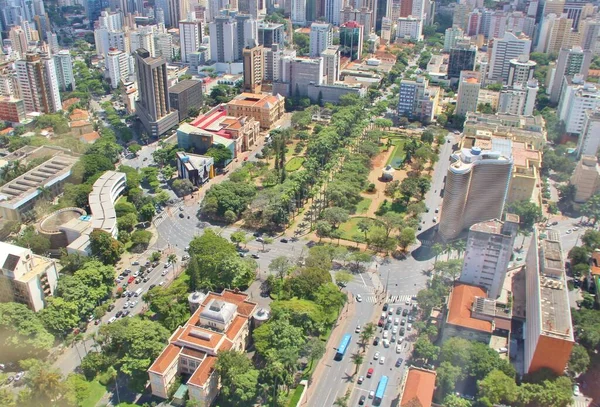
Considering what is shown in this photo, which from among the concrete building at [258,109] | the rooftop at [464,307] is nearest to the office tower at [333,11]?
the concrete building at [258,109]

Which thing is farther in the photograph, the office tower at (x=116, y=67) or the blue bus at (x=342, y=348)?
the office tower at (x=116, y=67)

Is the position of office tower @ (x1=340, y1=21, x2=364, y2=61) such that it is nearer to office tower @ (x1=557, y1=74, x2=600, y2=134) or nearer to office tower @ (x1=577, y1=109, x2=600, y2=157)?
office tower @ (x1=557, y1=74, x2=600, y2=134)

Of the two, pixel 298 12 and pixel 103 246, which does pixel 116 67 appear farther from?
pixel 298 12

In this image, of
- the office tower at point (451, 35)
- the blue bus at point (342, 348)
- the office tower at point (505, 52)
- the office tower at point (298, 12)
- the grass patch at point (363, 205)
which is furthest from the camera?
the office tower at point (298, 12)

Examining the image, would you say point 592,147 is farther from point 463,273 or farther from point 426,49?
point 426,49

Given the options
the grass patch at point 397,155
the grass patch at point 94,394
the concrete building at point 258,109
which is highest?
the concrete building at point 258,109

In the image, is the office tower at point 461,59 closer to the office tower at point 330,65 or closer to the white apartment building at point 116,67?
the office tower at point 330,65

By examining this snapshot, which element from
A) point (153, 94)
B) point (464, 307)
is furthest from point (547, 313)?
point (153, 94)
